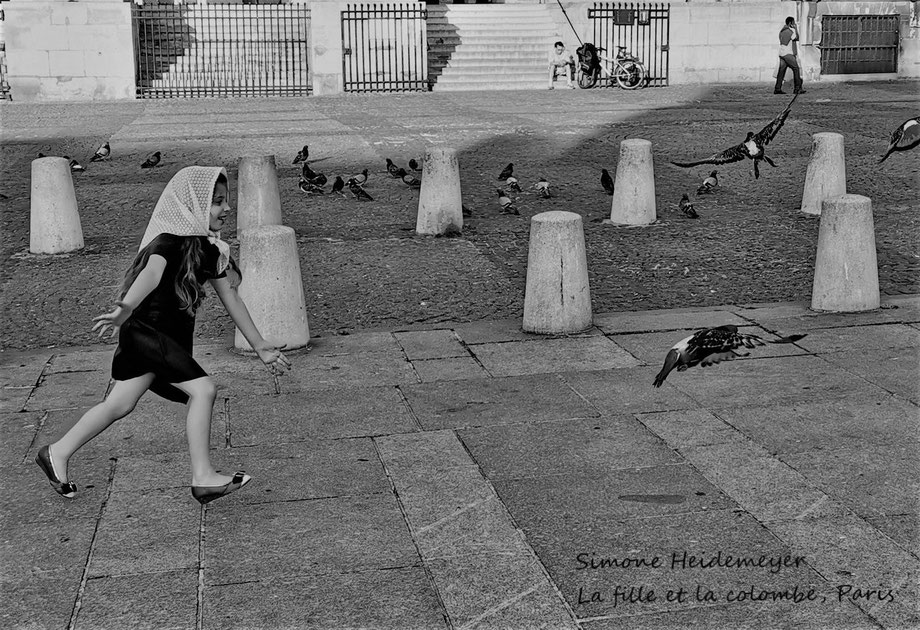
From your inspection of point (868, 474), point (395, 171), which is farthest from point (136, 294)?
point (395, 171)

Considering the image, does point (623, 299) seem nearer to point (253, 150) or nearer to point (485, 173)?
point (485, 173)

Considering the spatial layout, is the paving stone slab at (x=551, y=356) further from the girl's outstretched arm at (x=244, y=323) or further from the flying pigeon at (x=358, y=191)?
the flying pigeon at (x=358, y=191)

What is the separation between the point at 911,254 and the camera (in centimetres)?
968

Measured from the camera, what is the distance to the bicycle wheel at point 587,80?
86.2 ft

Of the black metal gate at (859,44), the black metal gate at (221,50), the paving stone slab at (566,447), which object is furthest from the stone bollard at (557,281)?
the black metal gate at (859,44)

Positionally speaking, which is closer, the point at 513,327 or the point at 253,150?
the point at 513,327

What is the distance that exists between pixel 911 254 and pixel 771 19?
1948cm

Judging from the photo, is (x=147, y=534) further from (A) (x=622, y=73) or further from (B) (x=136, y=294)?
(A) (x=622, y=73)

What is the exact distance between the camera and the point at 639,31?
27.8 metres

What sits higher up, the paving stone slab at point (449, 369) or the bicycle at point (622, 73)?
the bicycle at point (622, 73)

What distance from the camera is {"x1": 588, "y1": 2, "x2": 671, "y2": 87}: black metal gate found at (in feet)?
90.0

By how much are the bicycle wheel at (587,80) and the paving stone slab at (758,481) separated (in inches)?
857

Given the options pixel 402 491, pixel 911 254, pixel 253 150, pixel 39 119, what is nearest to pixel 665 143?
pixel 253 150

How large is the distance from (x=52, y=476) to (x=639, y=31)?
24831mm
